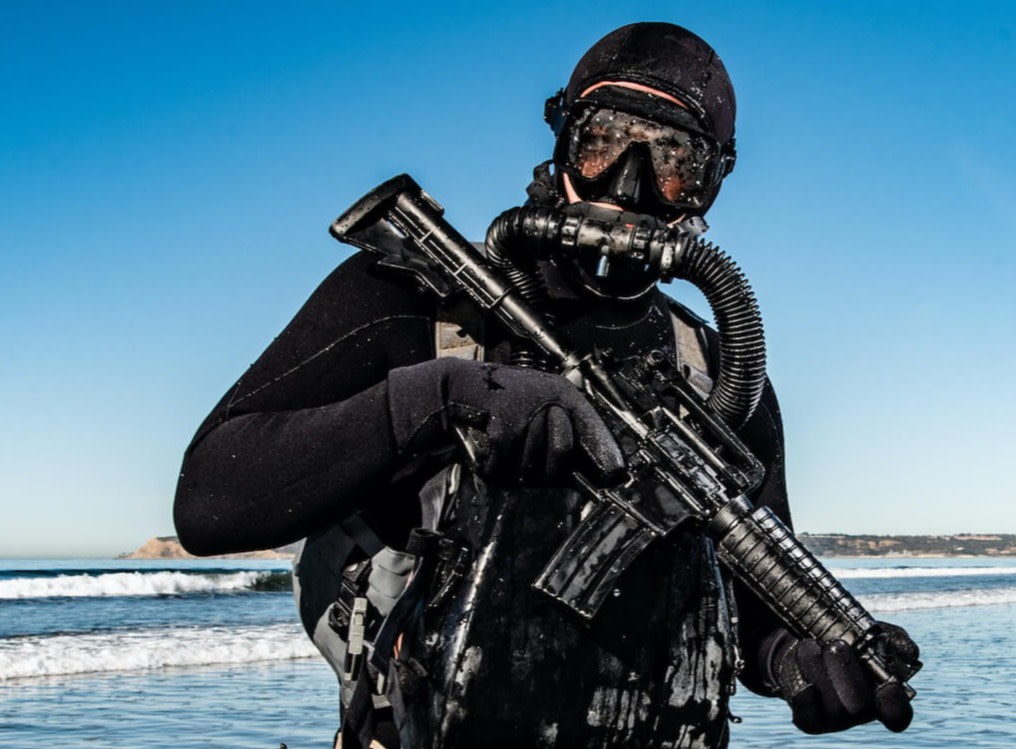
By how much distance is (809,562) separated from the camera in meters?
2.41

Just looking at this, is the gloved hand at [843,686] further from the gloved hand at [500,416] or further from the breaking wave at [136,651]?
the breaking wave at [136,651]

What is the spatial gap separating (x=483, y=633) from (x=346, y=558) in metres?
0.46

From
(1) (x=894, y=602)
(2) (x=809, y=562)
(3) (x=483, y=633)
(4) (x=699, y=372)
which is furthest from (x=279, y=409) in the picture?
(1) (x=894, y=602)

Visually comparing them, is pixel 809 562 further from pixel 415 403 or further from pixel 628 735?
pixel 415 403

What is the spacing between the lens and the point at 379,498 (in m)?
2.35

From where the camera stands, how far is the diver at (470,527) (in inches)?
80.4

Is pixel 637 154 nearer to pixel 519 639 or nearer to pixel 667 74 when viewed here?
pixel 667 74

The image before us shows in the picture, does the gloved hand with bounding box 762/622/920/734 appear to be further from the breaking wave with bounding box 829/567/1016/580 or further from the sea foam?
the breaking wave with bounding box 829/567/1016/580

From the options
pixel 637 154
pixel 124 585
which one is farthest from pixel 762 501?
pixel 124 585

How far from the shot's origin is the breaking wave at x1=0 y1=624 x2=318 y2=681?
1166 centimetres

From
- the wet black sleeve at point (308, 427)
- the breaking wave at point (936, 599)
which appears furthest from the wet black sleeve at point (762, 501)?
the breaking wave at point (936, 599)

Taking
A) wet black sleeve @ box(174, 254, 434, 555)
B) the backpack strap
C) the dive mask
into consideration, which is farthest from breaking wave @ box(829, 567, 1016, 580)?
wet black sleeve @ box(174, 254, 434, 555)

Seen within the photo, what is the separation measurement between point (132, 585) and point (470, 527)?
24.7m

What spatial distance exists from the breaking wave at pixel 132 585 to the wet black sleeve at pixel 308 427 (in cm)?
2209
